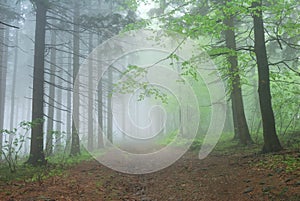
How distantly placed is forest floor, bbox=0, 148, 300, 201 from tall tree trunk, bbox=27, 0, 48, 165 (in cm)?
223

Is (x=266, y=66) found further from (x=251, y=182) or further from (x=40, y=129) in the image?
(x=40, y=129)

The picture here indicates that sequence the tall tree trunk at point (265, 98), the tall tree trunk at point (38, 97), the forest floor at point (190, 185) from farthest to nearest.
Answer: the tall tree trunk at point (38, 97) < the tall tree trunk at point (265, 98) < the forest floor at point (190, 185)

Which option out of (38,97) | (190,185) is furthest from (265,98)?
(38,97)

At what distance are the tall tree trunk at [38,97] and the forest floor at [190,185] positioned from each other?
87.8 inches

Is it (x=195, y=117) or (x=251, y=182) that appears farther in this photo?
(x=195, y=117)

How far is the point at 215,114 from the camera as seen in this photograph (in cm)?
2698

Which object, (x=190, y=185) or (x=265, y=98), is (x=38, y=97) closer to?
(x=190, y=185)

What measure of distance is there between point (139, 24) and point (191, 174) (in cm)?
647

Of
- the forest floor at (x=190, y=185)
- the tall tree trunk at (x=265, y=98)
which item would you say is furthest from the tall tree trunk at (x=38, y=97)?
the tall tree trunk at (x=265, y=98)

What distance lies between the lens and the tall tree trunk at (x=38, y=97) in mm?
9906

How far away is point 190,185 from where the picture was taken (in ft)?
23.7

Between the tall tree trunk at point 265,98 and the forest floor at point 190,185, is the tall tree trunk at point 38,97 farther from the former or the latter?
the tall tree trunk at point 265,98

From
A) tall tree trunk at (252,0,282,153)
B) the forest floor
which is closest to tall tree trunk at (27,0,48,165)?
the forest floor

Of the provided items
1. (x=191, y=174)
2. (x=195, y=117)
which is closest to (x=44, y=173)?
(x=191, y=174)
